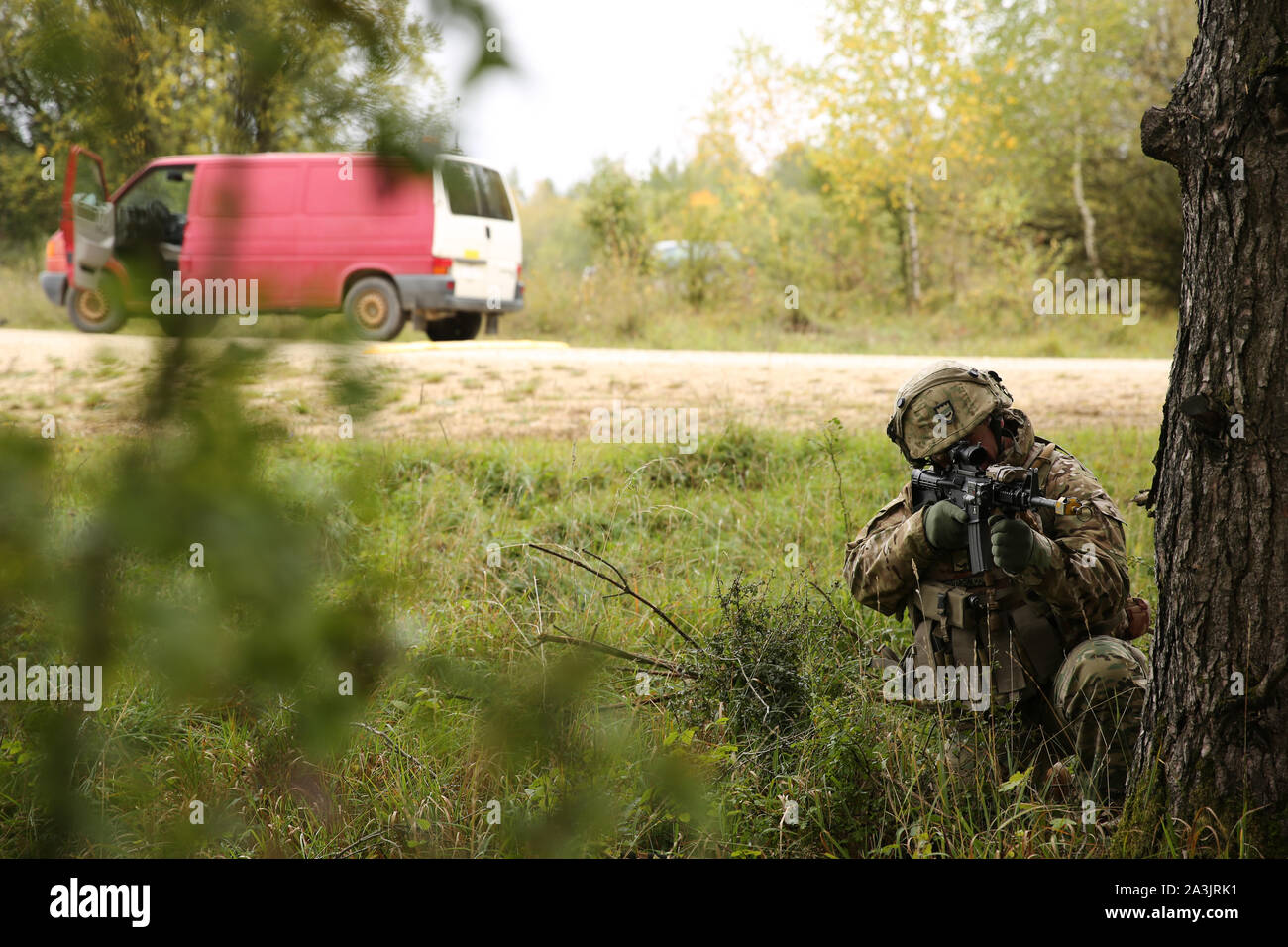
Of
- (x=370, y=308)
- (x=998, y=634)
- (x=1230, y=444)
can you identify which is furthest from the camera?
(x=998, y=634)

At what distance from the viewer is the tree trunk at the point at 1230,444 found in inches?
86.0

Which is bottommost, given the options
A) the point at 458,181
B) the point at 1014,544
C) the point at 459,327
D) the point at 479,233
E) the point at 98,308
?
the point at 1014,544

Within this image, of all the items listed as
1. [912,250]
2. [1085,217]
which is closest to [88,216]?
[912,250]

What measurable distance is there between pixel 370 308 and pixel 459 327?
8853 millimetres

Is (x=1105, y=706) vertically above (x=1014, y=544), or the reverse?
(x=1014, y=544)

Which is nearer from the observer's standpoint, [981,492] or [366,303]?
[366,303]

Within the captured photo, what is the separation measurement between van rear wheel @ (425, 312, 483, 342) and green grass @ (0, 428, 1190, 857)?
10.7 feet

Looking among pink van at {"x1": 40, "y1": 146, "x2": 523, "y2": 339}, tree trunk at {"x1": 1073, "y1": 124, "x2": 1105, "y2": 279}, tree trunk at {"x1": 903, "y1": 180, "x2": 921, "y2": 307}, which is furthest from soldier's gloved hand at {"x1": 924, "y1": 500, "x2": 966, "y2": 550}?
tree trunk at {"x1": 1073, "y1": 124, "x2": 1105, "y2": 279}

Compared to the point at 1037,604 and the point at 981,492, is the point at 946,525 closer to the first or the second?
the point at 981,492

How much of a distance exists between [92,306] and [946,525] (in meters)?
2.33

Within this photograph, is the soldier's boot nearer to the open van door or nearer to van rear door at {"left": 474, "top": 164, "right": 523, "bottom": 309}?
the open van door

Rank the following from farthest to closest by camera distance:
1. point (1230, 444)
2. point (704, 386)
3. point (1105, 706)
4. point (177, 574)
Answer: point (704, 386), point (1105, 706), point (1230, 444), point (177, 574)

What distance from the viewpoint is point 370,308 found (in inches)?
52.8

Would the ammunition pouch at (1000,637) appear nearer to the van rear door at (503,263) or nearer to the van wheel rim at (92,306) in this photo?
the van wheel rim at (92,306)
